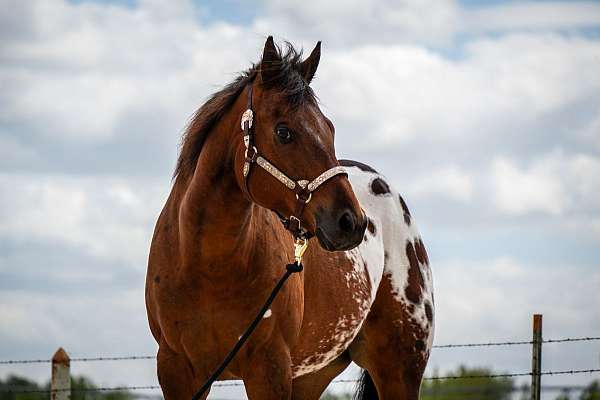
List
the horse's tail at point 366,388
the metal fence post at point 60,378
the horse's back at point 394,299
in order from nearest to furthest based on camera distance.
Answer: the horse's back at point 394,299, the horse's tail at point 366,388, the metal fence post at point 60,378

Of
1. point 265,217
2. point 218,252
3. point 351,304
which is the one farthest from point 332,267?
point 218,252

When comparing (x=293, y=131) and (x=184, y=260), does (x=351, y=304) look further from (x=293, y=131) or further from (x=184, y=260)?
(x=293, y=131)

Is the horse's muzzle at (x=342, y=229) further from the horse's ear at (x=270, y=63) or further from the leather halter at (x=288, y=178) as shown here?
the horse's ear at (x=270, y=63)

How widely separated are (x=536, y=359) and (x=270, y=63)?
17.1ft

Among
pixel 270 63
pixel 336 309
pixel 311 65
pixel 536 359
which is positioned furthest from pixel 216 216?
pixel 536 359

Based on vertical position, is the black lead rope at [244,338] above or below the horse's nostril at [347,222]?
below

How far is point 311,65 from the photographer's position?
518 centimetres

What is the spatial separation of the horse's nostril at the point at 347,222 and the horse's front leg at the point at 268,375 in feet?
3.42

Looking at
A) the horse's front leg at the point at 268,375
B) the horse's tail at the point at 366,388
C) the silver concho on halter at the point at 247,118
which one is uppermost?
the silver concho on halter at the point at 247,118

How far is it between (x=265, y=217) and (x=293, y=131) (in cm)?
86

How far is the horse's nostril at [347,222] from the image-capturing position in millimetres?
4477

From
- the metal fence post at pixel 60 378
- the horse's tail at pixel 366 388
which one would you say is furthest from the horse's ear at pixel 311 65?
the metal fence post at pixel 60 378

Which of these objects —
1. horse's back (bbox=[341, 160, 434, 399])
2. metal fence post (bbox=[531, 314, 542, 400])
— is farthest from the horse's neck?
metal fence post (bbox=[531, 314, 542, 400])

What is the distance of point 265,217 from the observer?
5.44 meters
